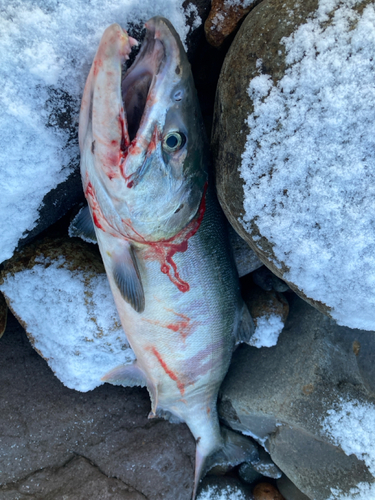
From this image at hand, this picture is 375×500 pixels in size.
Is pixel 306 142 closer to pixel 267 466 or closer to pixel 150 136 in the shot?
pixel 150 136

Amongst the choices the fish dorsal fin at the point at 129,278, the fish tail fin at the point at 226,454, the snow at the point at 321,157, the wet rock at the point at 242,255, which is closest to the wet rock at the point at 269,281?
the wet rock at the point at 242,255

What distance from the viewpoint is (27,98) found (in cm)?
153

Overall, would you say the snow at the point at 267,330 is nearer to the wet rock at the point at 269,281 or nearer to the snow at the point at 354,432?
the wet rock at the point at 269,281

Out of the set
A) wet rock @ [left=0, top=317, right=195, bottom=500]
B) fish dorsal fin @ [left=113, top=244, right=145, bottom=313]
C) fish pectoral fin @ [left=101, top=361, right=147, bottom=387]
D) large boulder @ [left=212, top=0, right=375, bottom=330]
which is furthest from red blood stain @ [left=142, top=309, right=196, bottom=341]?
wet rock @ [left=0, top=317, right=195, bottom=500]

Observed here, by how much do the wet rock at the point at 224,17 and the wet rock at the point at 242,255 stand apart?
107 cm

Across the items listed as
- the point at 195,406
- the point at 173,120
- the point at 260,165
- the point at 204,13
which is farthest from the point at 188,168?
the point at 195,406

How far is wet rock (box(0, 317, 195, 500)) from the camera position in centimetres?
234

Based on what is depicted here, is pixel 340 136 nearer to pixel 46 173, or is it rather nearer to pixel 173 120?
pixel 173 120

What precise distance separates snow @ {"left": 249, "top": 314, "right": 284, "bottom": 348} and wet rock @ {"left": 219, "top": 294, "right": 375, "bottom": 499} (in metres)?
0.11

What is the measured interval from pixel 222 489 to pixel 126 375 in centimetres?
123

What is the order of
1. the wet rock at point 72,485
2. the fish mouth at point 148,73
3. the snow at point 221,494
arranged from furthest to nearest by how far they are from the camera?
the snow at point 221,494 < the wet rock at point 72,485 < the fish mouth at point 148,73

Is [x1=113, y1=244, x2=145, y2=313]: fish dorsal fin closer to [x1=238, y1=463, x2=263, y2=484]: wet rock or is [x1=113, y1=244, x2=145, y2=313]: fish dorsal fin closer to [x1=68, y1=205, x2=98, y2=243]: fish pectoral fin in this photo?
[x1=68, y1=205, x2=98, y2=243]: fish pectoral fin

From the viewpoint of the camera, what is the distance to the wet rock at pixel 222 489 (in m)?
2.58

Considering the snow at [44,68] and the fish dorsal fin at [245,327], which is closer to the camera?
the snow at [44,68]
